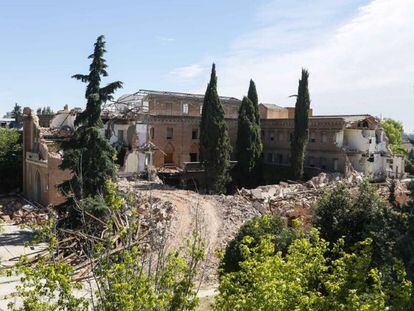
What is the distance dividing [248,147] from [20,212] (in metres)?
21.5

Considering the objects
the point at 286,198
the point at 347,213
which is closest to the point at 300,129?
the point at 286,198

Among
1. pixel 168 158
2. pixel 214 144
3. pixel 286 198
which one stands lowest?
pixel 286 198

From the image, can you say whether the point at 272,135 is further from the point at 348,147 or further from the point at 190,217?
the point at 190,217

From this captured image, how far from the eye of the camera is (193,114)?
49.9 m

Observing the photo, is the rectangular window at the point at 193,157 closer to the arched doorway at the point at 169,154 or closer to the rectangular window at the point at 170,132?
the arched doorway at the point at 169,154

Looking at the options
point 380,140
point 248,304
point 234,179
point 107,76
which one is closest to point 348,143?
point 380,140

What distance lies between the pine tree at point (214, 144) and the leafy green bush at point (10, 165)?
17.5 metres

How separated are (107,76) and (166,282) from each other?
18922 mm

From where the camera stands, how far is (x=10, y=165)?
40719 millimetres

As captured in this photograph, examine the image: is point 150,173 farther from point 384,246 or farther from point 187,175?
point 384,246

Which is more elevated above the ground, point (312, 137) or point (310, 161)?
point (312, 137)

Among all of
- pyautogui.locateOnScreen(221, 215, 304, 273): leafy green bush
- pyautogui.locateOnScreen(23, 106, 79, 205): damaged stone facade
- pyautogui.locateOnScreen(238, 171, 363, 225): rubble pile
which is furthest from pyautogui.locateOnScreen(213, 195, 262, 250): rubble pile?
pyautogui.locateOnScreen(23, 106, 79, 205): damaged stone facade

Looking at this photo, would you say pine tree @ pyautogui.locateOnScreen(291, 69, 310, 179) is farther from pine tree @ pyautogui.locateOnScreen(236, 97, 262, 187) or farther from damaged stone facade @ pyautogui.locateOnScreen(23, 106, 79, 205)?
damaged stone facade @ pyautogui.locateOnScreen(23, 106, 79, 205)

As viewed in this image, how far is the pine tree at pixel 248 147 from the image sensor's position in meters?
42.8
